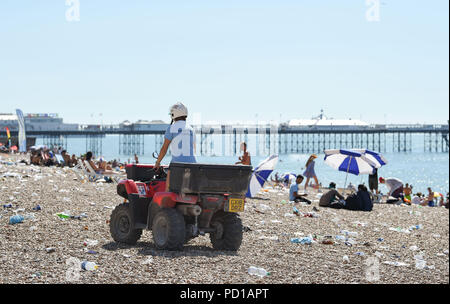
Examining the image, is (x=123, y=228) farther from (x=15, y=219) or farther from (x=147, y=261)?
(x=15, y=219)

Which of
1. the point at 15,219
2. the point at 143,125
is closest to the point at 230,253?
the point at 15,219

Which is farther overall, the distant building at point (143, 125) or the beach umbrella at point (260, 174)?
the distant building at point (143, 125)

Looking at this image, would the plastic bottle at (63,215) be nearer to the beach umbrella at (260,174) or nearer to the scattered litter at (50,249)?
the scattered litter at (50,249)

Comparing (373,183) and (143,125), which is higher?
(143,125)

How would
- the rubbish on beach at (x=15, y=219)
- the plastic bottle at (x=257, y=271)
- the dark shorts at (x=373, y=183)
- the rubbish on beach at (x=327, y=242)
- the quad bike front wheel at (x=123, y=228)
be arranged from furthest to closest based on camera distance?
the dark shorts at (x=373, y=183) < the rubbish on beach at (x=327, y=242) < the rubbish on beach at (x=15, y=219) < the quad bike front wheel at (x=123, y=228) < the plastic bottle at (x=257, y=271)

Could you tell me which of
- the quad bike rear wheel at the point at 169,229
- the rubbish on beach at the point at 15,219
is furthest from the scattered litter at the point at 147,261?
the rubbish on beach at the point at 15,219

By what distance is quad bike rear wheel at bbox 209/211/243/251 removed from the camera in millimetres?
6547

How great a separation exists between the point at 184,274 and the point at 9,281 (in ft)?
4.69

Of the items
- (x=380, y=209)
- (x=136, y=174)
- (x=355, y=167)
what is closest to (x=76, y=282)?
(x=136, y=174)

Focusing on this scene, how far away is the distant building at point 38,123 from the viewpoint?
332 ft

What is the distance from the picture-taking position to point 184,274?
210 inches

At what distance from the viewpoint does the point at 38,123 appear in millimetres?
119688

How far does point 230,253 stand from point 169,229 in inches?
31.3
